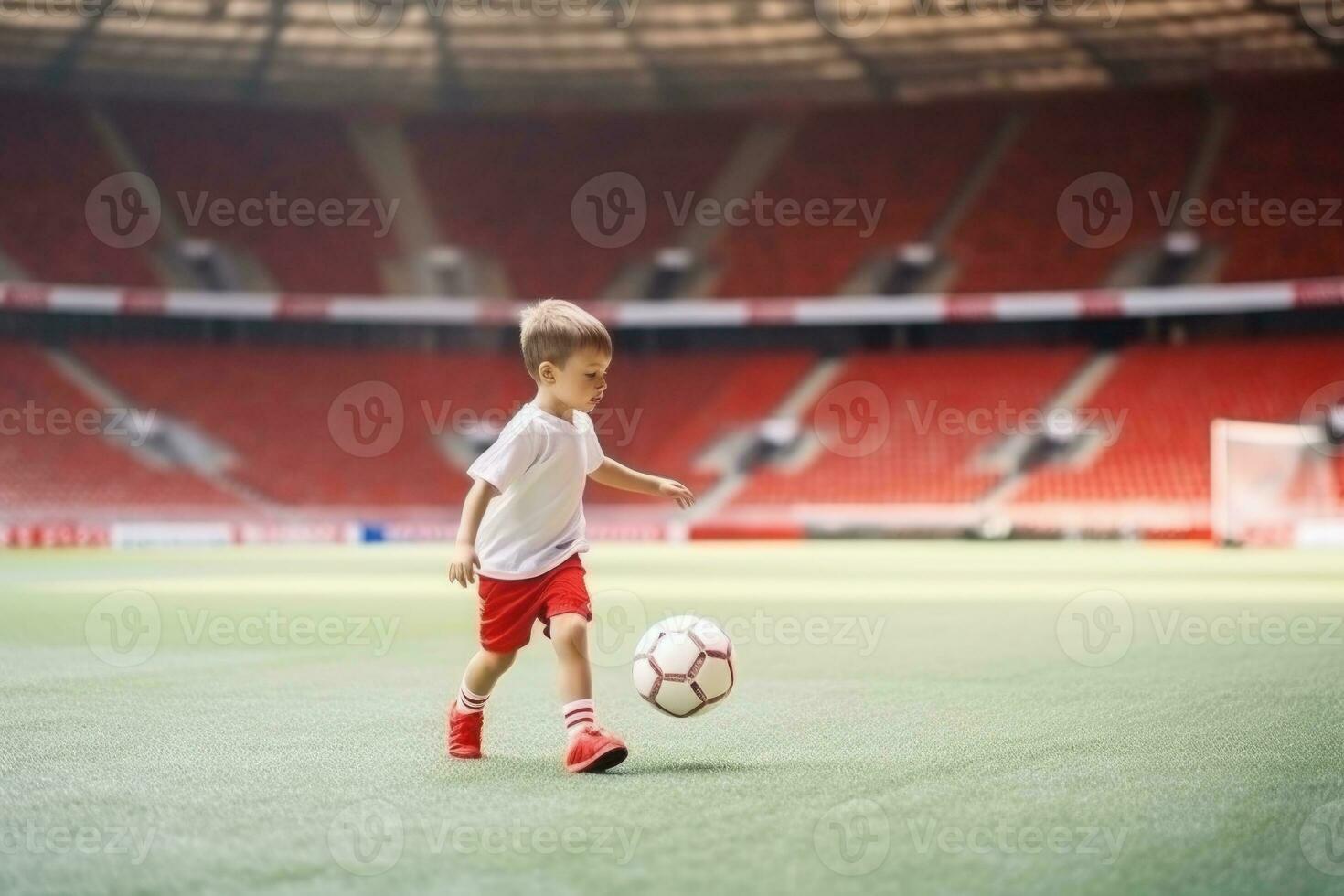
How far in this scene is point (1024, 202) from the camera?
33938 millimetres

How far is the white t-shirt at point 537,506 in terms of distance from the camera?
4.31 metres

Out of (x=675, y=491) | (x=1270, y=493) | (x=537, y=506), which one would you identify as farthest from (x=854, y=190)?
(x=537, y=506)

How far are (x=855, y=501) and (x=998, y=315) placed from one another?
639 cm

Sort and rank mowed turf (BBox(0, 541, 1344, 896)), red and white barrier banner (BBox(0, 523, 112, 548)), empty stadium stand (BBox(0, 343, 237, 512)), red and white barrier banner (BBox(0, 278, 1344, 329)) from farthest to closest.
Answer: red and white barrier banner (BBox(0, 278, 1344, 329))
empty stadium stand (BBox(0, 343, 237, 512))
red and white barrier banner (BBox(0, 523, 112, 548))
mowed turf (BBox(0, 541, 1344, 896))

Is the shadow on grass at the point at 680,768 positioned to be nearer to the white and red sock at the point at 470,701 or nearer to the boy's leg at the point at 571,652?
the boy's leg at the point at 571,652

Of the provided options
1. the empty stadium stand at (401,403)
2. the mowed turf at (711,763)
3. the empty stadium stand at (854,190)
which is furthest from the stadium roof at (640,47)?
the mowed turf at (711,763)

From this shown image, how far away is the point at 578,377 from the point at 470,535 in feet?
2.00

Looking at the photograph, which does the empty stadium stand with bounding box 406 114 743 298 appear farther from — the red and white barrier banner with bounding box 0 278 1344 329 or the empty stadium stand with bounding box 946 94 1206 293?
the empty stadium stand with bounding box 946 94 1206 293

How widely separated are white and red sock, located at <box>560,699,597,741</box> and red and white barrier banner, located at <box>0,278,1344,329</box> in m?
29.6

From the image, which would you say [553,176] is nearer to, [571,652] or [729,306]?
[729,306]

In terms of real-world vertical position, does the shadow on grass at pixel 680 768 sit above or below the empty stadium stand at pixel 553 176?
below

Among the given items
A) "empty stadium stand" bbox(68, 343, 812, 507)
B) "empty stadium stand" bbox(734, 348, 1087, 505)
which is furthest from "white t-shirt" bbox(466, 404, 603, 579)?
"empty stadium stand" bbox(68, 343, 812, 507)

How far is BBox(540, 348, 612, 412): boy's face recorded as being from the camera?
415 cm

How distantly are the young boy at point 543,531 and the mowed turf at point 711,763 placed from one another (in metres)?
0.22
